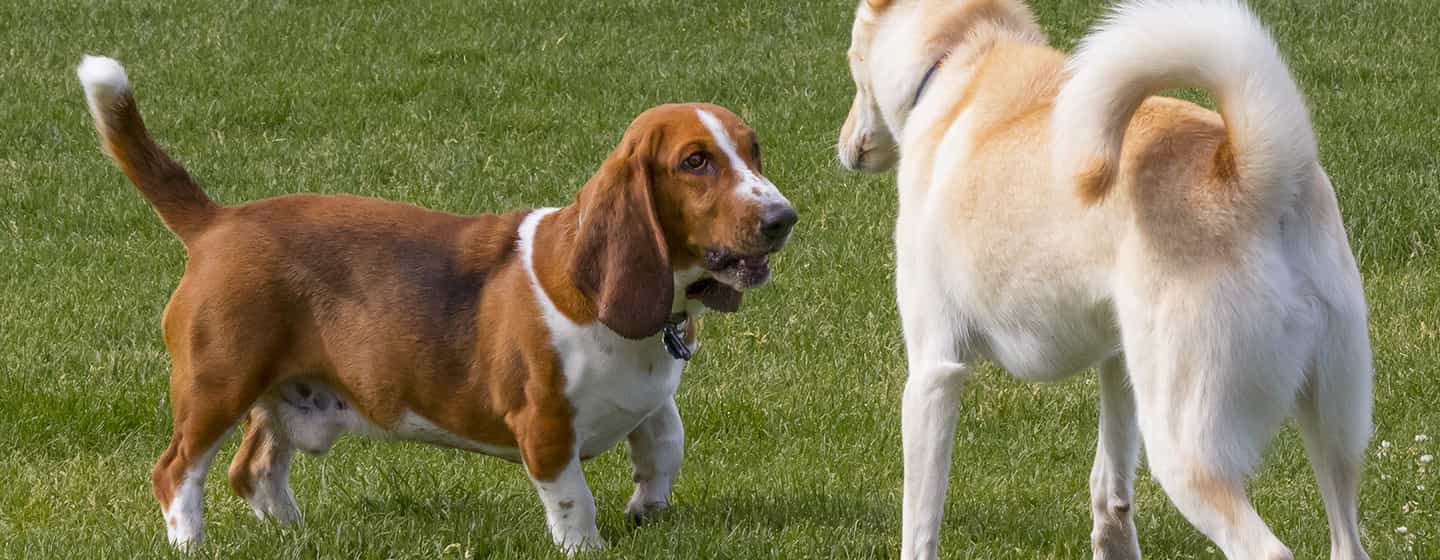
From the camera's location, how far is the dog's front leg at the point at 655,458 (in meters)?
5.18

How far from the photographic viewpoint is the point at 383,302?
496 centimetres

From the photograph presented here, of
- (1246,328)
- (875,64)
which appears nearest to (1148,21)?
(1246,328)

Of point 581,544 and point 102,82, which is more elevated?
point 102,82

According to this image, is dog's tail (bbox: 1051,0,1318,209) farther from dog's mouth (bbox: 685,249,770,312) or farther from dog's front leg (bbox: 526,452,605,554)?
dog's front leg (bbox: 526,452,605,554)

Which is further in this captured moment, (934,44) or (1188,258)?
(934,44)

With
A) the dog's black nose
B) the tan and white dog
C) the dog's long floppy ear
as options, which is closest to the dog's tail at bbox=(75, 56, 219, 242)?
the dog's long floppy ear

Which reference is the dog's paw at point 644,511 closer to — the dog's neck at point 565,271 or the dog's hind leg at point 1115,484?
the dog's neck at point 565,271

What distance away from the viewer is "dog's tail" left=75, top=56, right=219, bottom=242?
4953 mm

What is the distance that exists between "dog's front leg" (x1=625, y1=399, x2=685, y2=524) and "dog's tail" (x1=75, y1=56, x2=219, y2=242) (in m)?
1.34

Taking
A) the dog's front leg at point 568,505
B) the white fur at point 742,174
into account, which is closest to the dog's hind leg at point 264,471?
the dog's front leg at point 568,505

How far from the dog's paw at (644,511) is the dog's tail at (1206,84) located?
6.24 feet

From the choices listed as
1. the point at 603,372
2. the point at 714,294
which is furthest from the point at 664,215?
the point at 603,372

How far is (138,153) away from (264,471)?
958 mm

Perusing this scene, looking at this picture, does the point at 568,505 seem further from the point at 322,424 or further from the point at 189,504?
the point at 189,504
